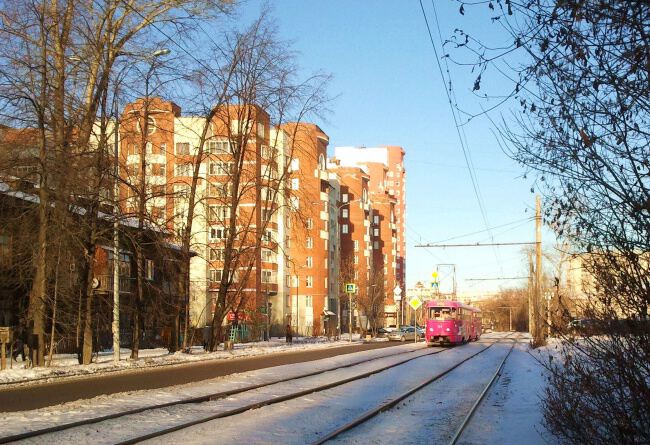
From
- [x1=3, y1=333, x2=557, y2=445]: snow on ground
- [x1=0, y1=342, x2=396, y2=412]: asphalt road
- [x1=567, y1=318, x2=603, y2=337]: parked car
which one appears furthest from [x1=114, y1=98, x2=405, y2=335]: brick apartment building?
[x1=567, y1=318, x2=603, y2=337]: parked car

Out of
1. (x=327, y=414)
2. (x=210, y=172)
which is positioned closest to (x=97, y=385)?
(x=327, y=414)

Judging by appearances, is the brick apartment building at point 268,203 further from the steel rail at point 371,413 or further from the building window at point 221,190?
the steel rail at point 371,413

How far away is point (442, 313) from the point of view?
4803cm

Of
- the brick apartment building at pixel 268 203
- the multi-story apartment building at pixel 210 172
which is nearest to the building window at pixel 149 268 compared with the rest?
the brick apartment building at pixel 268 203

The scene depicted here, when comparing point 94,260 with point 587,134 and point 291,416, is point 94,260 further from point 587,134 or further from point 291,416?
point 587,134

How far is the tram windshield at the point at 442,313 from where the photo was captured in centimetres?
4806

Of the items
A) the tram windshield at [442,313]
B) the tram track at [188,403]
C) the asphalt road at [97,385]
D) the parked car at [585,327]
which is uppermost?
the parked car at [585,327]

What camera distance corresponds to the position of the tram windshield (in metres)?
48.1

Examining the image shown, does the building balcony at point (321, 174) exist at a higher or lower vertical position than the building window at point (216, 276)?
higher

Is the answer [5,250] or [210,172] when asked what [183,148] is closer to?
[210,172]

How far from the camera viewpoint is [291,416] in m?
13.6

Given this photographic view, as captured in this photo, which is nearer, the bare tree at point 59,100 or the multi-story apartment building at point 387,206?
the bare tree at point 59,100

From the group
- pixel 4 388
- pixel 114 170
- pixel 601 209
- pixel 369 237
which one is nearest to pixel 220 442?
pixel 601 209

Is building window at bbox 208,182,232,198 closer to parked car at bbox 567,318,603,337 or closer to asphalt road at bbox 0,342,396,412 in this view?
asphalt road at bbox 0,342,396,412
